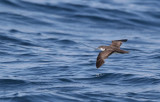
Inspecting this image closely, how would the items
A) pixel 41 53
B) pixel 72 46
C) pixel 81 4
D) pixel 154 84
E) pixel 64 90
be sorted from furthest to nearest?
pixel 81 4 < pixel 72 46 < pixel 41 53 < pixel 154 84 < pixel 64 90

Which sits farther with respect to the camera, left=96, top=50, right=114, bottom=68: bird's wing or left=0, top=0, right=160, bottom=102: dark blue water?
left=0, top=0, right=160, bottom=102: dark blue water

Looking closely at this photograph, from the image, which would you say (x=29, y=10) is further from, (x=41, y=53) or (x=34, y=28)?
(x=41, y=53)

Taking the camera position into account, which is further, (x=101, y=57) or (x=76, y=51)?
(x=76, y=51)

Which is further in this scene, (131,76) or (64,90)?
(131,76)

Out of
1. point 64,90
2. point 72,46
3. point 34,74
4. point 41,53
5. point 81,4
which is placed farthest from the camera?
point 81,4

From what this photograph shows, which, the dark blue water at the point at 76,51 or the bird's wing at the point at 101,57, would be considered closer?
the bird's wing at the point at 101,57

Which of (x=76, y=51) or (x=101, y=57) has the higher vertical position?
(x=76, y=51)

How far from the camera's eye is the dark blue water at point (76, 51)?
936 cm

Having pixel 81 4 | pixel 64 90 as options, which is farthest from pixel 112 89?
pixel 81 4

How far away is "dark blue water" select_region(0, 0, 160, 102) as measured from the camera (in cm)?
936

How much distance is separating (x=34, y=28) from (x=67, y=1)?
17.8 feet

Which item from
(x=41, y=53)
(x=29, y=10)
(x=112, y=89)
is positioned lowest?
(x=112, y=89)

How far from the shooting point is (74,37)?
1590 cm

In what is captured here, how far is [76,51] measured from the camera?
13938 mm
